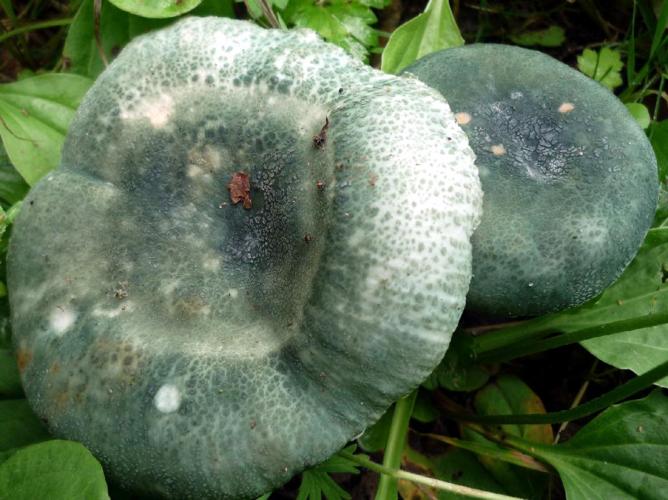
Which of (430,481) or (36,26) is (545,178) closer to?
(430,481)

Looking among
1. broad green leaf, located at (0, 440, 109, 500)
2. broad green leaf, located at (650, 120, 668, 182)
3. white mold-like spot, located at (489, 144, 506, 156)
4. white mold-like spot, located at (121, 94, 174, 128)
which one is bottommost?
broad green leaf, located at (650, 120, 668, 182)

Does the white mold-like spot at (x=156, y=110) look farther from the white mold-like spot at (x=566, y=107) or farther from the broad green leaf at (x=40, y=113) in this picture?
the white mold-like spot at (x=566, y=107)

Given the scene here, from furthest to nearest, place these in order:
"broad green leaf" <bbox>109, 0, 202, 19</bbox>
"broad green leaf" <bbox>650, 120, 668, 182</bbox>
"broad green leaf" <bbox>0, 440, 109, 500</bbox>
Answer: "broad green leaf" <bbox>650, 120, 668, 182</bbox>
"broad green leaf" <bbox>109, 0, 202, 19</bbox>
"broad green leaf" <bbox>0, 440, 109, 500</bbox>

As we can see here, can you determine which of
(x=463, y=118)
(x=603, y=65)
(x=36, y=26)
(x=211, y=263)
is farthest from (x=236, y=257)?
(x=603, y=65)

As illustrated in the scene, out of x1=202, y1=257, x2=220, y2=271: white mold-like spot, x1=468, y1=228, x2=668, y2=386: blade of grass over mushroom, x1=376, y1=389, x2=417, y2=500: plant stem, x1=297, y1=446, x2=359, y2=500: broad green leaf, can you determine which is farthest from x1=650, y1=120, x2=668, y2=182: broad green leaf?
x1=202, y1=257, x2=220, y2=271: white mold-like spot

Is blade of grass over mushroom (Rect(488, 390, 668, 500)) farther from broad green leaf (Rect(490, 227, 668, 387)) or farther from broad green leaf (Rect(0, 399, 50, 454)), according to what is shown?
broad green leaf (Rect(0, 399, 50, 454))

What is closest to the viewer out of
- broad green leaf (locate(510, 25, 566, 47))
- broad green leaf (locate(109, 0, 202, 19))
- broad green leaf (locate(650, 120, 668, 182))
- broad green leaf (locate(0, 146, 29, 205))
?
broad green leaf (locate(109, 0, 202, 19))
